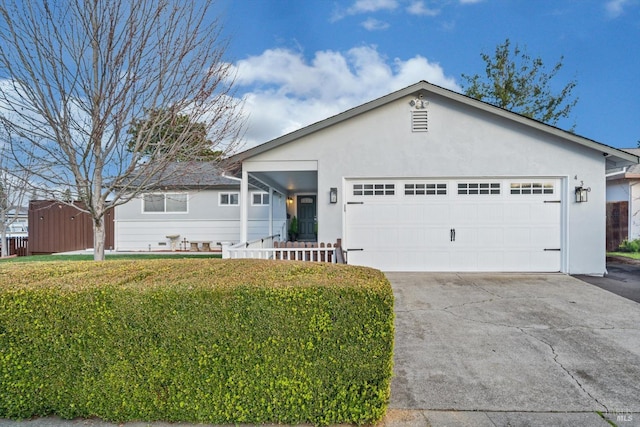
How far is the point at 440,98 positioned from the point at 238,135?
514 centimetres

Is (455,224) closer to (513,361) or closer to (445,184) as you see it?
(445,184)

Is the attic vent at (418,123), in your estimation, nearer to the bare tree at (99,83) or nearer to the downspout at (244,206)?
the downspout at (244,206)

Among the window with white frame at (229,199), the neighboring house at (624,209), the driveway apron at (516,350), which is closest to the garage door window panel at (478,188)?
the driveway apron at (516,350)

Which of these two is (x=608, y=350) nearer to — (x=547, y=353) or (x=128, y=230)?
(x=547, y=353)

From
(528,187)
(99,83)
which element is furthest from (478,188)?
(99,83)

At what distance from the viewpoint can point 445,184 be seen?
8266 mm

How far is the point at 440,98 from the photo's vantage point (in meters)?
8.08

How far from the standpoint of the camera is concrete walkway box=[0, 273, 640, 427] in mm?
2584

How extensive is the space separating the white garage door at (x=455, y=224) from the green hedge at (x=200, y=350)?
19.6 ft

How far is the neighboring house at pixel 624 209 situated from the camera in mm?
12336

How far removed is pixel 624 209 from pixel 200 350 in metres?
16.1

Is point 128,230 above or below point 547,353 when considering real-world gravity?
above

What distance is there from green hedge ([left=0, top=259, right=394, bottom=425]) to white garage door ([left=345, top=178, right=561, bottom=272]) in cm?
596

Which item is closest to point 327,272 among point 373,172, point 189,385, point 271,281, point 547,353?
point 271,281
